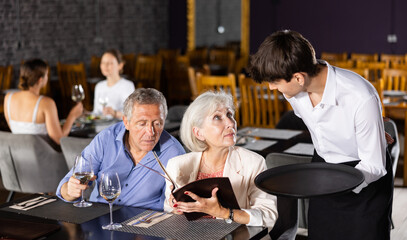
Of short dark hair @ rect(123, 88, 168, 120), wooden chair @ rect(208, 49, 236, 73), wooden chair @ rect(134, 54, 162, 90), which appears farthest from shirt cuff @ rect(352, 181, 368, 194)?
wooden chair @ rect(208, 49, 236, 73)

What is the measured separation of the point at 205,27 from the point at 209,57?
4.73 ft

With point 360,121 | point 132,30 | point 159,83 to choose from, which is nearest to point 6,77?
point 159,83

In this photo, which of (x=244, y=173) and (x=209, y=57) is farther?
(x=209, y=57)

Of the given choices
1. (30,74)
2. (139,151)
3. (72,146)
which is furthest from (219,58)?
(139,151)

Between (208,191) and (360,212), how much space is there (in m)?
0.59

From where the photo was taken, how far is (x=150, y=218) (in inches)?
89.1

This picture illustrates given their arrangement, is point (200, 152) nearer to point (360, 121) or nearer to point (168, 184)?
point (168, 184)

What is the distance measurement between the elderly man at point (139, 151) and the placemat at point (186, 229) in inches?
18.6

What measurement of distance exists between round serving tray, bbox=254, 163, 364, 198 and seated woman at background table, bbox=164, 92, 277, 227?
251 millimetres

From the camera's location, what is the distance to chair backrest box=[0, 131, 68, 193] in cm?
379

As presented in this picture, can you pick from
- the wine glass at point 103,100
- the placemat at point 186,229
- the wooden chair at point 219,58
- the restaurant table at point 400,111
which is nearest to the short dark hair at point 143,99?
the placemat at point 186,229

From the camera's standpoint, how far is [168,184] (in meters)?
2.45

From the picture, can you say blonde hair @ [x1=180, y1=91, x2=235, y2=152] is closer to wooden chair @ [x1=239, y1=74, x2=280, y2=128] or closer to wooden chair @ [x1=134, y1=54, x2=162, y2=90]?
wooden chair @ [x1=239, y1=74, x2=280, y2=128]

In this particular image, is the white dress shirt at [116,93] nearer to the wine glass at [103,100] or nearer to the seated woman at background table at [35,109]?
the wine glass at [103,100]
